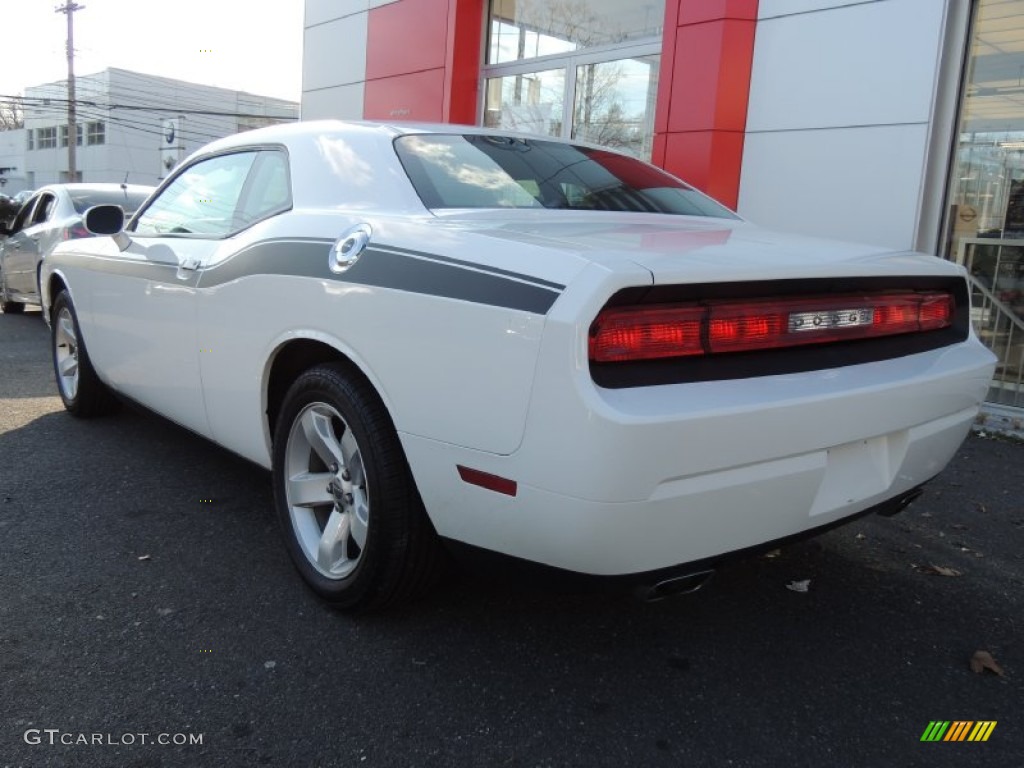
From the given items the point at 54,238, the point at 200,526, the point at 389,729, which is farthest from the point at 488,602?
the point at 54,238

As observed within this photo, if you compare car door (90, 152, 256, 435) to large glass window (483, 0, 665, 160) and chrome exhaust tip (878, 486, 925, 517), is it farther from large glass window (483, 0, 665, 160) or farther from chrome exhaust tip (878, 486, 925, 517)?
large glass window (483, 0, 665, 160)

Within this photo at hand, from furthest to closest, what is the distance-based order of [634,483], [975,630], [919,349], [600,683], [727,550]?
[975,630] < [919,349] < [600,683] < [727,550] < [634,483]

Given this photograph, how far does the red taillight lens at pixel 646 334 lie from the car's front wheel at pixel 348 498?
763 mm

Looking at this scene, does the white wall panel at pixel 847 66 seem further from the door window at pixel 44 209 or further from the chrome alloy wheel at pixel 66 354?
the door window at pixel 44 209

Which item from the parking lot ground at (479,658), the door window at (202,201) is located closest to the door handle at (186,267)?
the door window at (202,201)

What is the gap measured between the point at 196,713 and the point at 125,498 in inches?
72.1

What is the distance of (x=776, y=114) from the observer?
684 centimetres

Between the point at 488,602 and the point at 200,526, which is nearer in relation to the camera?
the point at 488,602

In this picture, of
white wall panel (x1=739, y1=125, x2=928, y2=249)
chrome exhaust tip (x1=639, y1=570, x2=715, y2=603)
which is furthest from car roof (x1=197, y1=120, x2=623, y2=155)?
white wall panel (x1=739, y1=125, x2=928, y2=249)

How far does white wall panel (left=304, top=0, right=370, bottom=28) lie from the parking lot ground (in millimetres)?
9448

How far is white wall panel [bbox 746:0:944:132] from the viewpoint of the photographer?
5.98 meters

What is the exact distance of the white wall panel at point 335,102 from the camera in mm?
11547

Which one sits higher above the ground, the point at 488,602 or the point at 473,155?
the point at 473,155

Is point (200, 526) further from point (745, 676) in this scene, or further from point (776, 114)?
point (776, 114)
